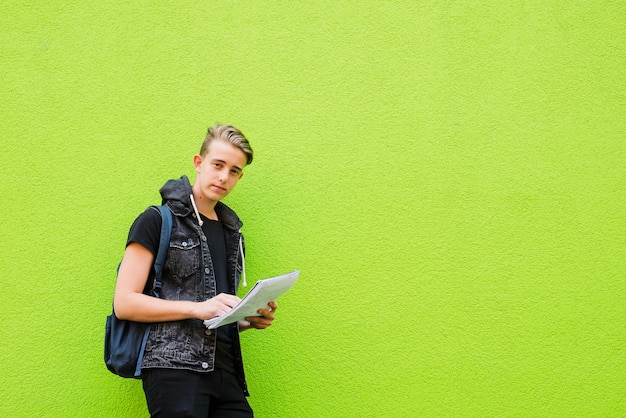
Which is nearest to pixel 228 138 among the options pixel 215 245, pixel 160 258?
pixel 215 245

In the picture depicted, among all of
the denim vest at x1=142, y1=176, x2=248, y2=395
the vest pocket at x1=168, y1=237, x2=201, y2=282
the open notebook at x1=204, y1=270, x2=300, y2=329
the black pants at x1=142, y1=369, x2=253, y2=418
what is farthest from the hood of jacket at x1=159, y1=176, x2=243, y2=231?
the black pants at x1=142, y1=369, x2=253, y2=418

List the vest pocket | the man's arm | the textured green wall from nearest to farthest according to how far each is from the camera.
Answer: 1. the man's arm
2. the vest pocket
3. the textured green wall

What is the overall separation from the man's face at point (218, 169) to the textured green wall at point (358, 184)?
0.43m

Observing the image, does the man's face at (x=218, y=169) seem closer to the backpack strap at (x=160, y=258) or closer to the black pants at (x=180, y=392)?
the backpack strap at (x=160, y=258)

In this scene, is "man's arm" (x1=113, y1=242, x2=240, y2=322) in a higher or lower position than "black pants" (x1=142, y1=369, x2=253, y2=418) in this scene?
higher

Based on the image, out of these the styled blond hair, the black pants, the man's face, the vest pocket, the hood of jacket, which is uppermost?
the styled blond hair

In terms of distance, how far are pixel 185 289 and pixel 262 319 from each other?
300 mm

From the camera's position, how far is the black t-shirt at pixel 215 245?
189 centimetres

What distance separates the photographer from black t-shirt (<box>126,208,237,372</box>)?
1891 millimetres

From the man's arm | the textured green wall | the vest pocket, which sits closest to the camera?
the man's arm

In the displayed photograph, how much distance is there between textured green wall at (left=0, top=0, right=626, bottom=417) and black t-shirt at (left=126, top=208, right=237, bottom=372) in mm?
383

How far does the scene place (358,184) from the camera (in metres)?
2.56

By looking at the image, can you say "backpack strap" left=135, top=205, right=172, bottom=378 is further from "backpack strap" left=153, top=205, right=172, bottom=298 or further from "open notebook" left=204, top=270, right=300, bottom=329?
"open notebook" left=204, top=270, right=300, bottom=329

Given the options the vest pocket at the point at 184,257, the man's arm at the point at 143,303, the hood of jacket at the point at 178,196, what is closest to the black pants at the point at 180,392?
the man's arm at the point at 143,303
